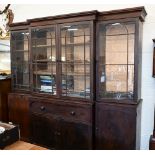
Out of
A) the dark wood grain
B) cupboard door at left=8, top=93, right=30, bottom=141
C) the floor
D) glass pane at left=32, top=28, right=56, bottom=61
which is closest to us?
the floor

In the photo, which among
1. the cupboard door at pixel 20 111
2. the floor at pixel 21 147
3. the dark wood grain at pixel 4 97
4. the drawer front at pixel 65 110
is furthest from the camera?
the dark wood grain at pixel 4 97

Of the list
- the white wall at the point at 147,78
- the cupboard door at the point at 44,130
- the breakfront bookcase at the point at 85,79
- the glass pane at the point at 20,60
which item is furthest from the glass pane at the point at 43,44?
the cupboard door at the point at 44,130

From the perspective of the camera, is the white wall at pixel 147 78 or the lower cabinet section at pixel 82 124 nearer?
the lower cabinet section at pixel 82 124

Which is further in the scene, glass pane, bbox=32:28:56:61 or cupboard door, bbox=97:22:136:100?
glass pane, bbox=32:28:56:61

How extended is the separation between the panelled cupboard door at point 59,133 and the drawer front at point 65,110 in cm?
6

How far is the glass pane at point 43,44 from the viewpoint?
265 centimetres

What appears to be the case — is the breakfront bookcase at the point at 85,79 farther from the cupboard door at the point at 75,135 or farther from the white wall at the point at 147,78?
the white wall at the point at 147,78

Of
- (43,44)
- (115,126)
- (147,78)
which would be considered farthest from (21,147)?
(147,78)

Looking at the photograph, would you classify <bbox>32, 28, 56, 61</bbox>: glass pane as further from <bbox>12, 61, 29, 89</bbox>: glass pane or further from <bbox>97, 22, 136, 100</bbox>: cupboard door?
<bbox>97, 22, 136, 100</bbox>: cupboard door

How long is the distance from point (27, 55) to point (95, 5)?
1235 mm

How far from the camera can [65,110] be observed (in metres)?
2.55

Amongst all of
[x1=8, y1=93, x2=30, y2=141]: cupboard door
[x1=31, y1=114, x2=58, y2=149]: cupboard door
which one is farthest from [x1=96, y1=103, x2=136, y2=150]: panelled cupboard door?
[x1=8, y1=93, x2=30, y2=141]: cupboard door

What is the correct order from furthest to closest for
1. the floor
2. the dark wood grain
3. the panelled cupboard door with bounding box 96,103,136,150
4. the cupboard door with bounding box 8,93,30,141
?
1. the dark wood grain
2. the cupboard door with bounding box 8,93,30,141
3. the panelled cupboard door with bounding box 96,103,136,150
4. the floor

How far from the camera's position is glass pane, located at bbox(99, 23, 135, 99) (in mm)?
2264
